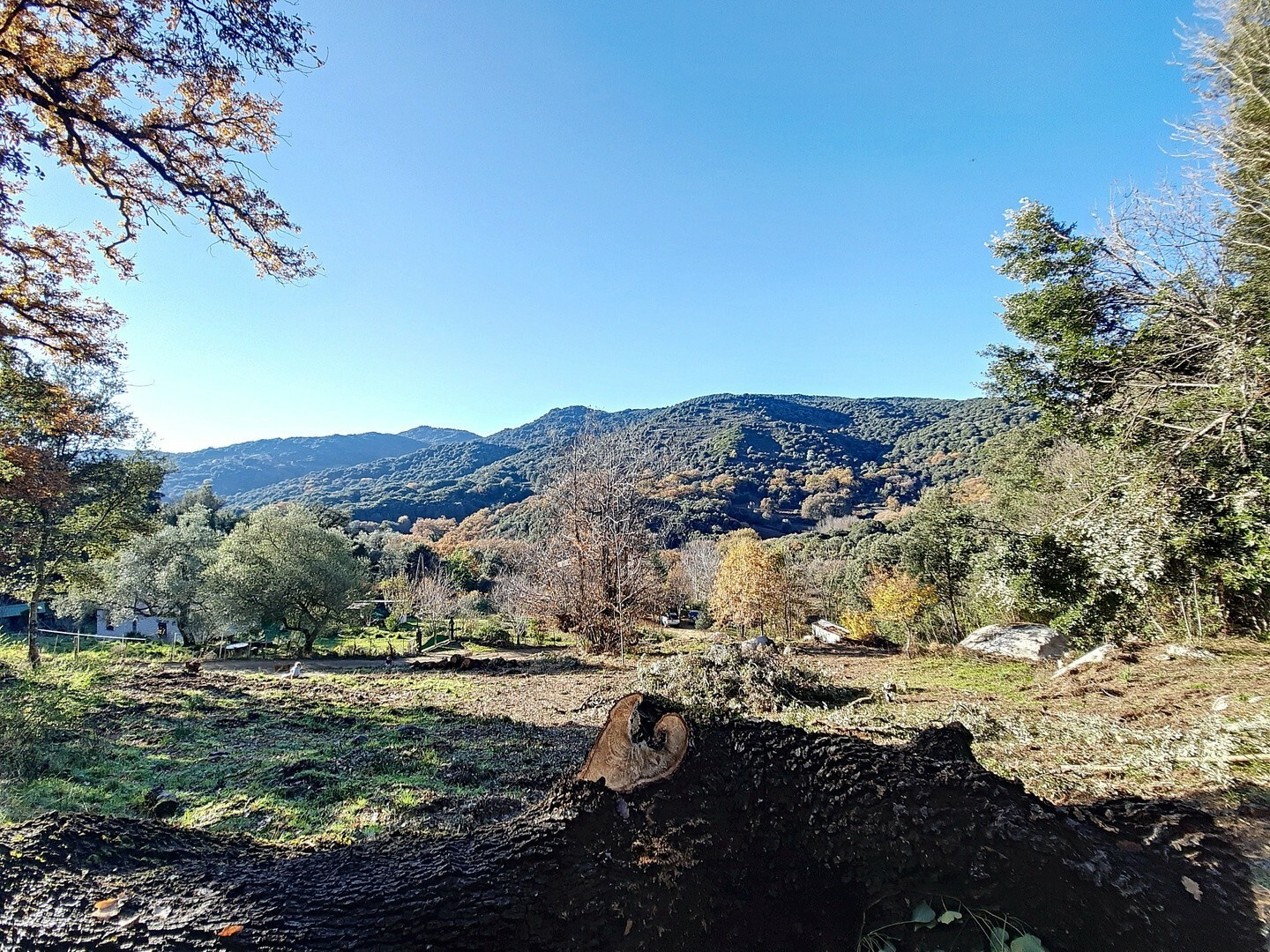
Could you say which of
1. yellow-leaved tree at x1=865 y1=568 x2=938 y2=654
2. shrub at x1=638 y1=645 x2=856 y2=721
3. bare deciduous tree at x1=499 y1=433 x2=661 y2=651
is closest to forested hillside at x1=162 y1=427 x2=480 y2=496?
bare deciduous tree at x1=499 y1=433 x2=661 y2=651

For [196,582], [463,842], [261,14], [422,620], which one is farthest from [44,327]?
[422,620]

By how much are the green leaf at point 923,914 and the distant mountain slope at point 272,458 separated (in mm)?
148963

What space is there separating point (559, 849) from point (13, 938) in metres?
1.52

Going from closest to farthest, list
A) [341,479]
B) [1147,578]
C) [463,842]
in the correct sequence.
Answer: [463,842] < [1147,578] < [341,479]

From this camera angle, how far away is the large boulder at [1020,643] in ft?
38.0

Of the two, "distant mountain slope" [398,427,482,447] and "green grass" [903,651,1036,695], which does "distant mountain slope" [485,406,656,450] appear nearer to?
"distant mountain slope" [398,427,482,447]

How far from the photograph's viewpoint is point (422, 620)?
30.8 metres

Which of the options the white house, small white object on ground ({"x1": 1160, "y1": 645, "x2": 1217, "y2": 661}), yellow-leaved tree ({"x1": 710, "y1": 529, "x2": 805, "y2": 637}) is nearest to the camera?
small white object on ground ({"x1": 1160, "y1": 645, "x2": 1217, "y2": 661})

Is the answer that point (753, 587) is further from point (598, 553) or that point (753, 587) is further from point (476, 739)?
point (476, 739)

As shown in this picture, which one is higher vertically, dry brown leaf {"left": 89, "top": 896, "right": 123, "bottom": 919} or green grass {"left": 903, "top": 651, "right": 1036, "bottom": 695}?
dry brown leaf {"left": 89, "top": 896, "right": 123, "bottom": 919}

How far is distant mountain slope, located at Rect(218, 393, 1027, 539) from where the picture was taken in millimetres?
71750

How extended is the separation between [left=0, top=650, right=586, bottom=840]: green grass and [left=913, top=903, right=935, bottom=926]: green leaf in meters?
3.34

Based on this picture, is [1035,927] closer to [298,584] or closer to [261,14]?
[261,14]

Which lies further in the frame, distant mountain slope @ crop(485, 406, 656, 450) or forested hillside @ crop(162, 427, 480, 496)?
forested hillside @ crop(162, 427, 480, 496)
